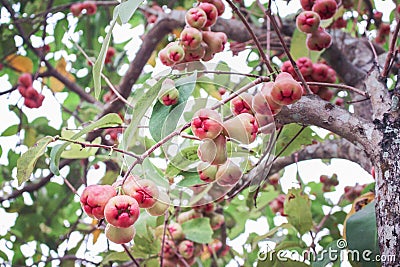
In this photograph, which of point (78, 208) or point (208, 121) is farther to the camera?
point (78, 208)

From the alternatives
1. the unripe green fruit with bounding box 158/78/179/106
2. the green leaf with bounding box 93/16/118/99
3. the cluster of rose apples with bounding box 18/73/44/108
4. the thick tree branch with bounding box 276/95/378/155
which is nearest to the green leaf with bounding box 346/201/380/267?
the thick tree branch with bounding box 276/95/378/155

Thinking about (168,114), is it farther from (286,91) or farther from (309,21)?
(309,21)

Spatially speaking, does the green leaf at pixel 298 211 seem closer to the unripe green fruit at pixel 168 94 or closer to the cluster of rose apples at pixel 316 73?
the cluster of rose apples at pixel 316 73

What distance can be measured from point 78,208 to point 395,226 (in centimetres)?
158

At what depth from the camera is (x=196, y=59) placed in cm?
96

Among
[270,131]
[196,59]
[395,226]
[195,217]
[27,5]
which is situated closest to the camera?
[395,226]

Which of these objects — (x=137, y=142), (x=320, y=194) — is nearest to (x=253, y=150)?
(x=137, y=142)

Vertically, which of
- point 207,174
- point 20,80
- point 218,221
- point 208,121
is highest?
point 208,121

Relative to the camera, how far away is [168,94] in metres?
0.77

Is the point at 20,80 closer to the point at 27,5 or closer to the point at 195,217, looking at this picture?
the point at 27,5

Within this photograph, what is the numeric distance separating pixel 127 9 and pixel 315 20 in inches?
19.7

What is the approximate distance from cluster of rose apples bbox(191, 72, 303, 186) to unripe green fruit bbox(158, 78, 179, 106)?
46 millimetres

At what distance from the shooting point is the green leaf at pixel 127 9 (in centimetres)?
68

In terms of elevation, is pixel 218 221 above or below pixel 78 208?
above
